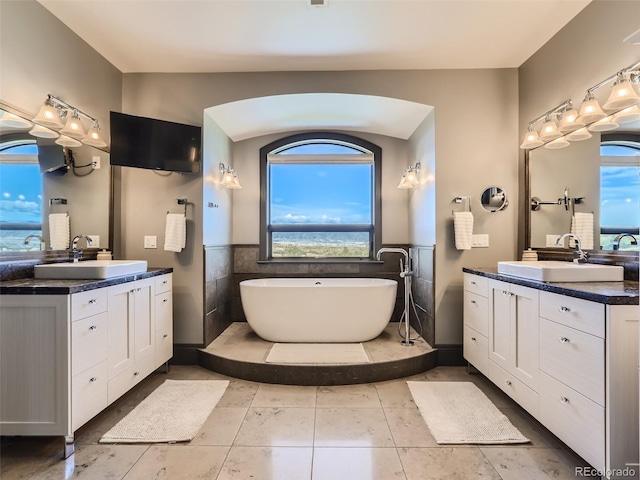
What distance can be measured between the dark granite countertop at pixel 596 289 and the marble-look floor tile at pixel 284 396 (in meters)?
1.57

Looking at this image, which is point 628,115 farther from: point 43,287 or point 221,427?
point 43,287

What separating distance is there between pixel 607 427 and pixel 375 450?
1.04 m

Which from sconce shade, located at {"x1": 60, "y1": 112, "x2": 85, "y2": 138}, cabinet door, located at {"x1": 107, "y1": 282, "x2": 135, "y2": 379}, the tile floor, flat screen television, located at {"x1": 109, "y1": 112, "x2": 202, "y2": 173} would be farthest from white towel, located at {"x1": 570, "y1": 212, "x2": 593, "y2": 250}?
sconce shade, located at {"x1": 60, "y1": 112, "x2": 85, "y2": 138}

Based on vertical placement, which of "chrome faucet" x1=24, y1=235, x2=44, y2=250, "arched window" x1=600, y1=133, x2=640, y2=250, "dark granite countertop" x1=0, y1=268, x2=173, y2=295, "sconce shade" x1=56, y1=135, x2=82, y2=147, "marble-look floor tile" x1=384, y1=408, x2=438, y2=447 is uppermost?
"sconce shade" x1=56, y1=135, x2=82, y2=147

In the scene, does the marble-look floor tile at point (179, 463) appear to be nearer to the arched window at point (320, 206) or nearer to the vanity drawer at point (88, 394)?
the vanity drawer at point (88, 394)

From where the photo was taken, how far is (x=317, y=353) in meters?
2.81

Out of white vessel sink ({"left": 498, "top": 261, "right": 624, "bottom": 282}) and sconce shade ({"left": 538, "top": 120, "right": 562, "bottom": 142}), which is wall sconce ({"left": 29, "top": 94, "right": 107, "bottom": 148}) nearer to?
white vessel sink ({"left": 498, "top": 261, "right": 624, "bottom": 282})

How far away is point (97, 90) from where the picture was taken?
2742 millimetres

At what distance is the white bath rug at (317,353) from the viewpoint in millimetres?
2633

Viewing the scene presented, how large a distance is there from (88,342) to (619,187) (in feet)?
10.6

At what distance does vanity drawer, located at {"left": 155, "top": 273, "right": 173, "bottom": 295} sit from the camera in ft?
8.59

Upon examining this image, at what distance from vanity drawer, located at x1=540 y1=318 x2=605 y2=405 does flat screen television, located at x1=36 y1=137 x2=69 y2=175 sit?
3.22 metres

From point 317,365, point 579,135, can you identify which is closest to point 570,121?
point 579,135

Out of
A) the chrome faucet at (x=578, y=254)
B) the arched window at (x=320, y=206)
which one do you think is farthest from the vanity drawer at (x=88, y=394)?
the chrome faucet at (x=578, y=254)
